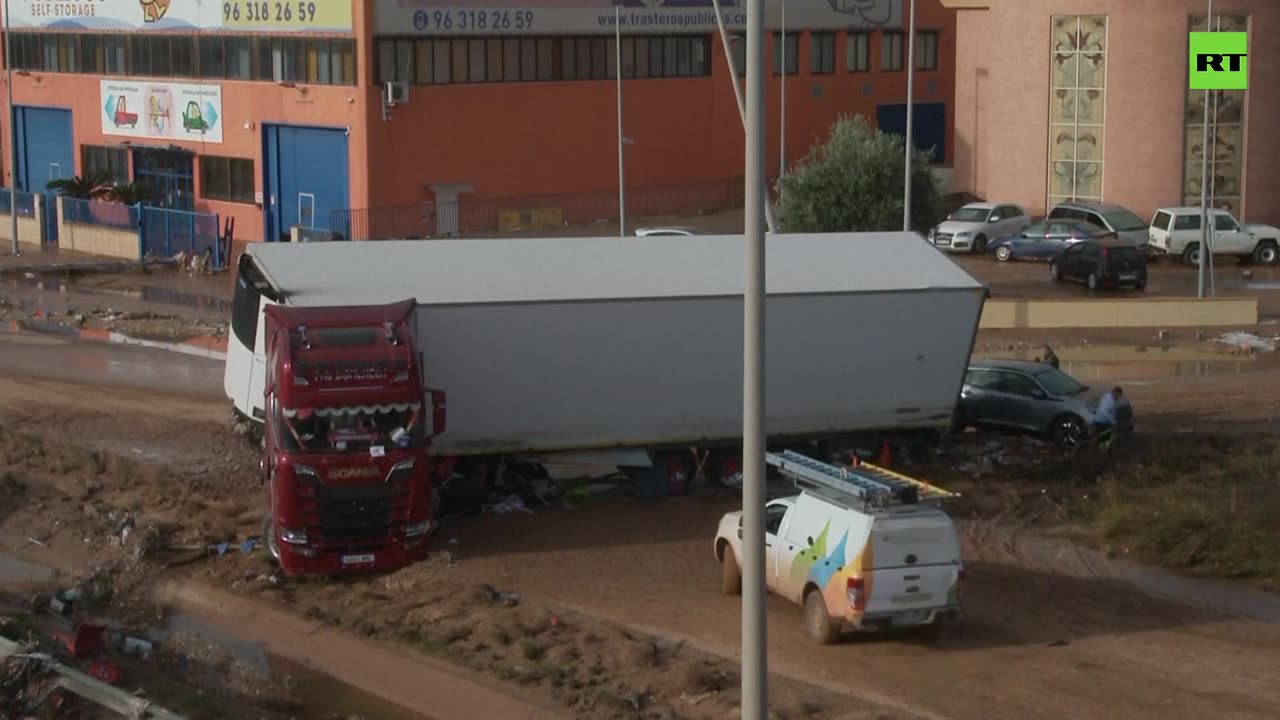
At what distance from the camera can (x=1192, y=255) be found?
153ft

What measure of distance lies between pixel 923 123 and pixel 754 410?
2224 inches

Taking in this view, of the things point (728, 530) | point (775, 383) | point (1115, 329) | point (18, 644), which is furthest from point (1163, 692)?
point (1115, 329)

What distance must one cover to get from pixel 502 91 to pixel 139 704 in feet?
129

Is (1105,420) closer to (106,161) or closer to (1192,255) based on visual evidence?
(1192,255)

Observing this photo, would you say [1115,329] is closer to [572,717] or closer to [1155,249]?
[1155,249]

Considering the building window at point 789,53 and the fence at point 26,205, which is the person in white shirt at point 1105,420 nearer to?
the building window at point 789,53

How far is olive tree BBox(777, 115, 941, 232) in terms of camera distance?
1647 inches

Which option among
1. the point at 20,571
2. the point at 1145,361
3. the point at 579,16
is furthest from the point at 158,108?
the point at 20,571

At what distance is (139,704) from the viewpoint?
14.2m

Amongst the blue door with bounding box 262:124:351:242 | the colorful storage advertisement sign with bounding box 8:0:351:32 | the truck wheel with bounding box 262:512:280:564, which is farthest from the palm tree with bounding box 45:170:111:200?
the truck wheel with bounding box 262:512:280:564

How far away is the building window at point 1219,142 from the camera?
49.0m

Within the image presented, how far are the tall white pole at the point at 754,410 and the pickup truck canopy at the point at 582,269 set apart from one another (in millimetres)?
11378

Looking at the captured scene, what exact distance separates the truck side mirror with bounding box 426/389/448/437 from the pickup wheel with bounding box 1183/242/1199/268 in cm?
3101

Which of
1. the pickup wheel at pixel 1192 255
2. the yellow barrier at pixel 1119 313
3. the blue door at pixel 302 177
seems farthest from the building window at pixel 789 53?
the yellow barrier at pixel 1119 313
